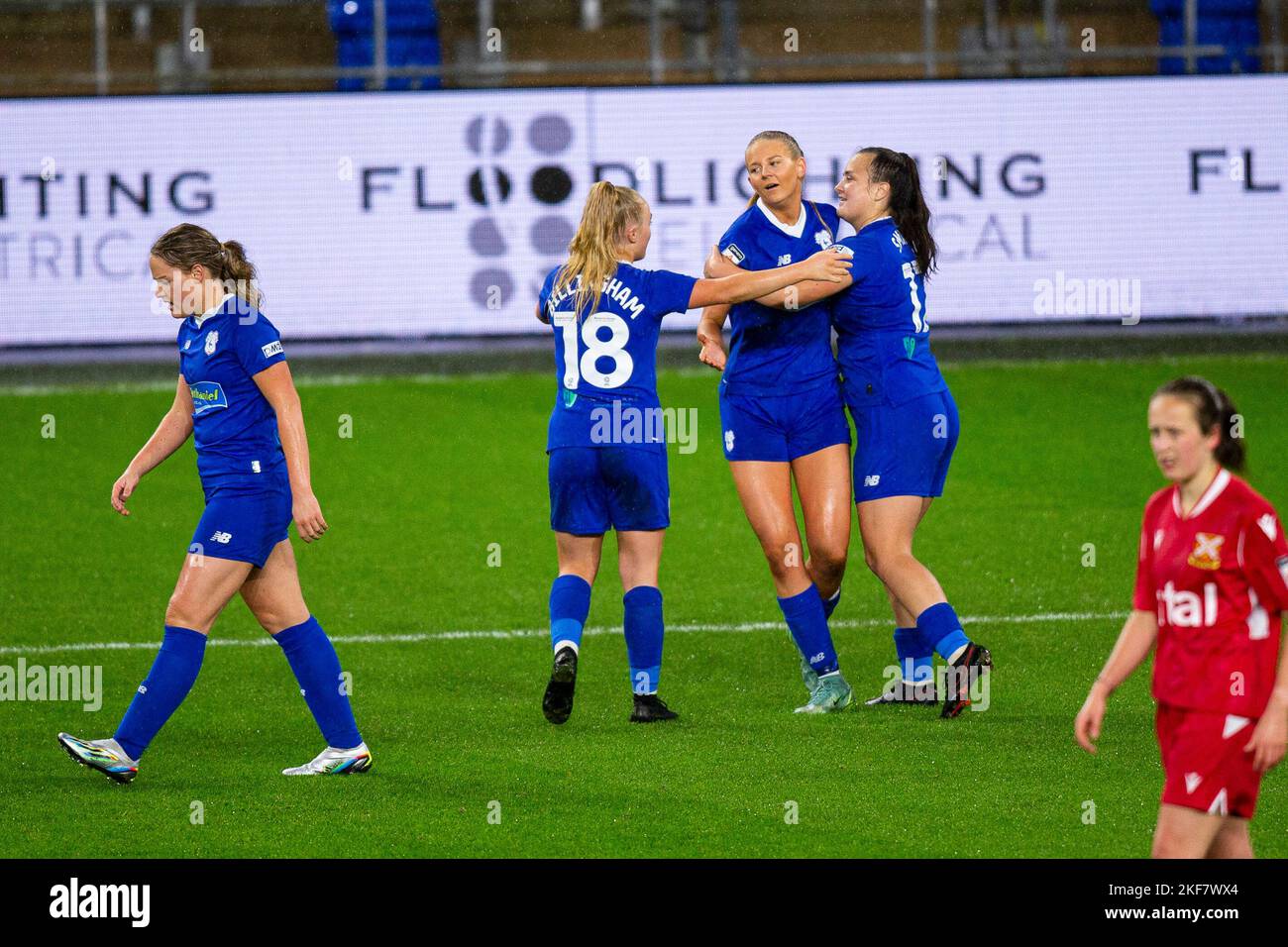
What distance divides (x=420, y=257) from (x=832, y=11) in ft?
22.1

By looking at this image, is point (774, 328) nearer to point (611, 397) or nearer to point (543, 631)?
point (611, 397)

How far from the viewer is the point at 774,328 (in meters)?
6.98

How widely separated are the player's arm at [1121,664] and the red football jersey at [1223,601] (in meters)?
0.06

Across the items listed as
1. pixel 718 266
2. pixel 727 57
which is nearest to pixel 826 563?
pixel 718 266

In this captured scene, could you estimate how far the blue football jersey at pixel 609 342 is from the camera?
21.7ft

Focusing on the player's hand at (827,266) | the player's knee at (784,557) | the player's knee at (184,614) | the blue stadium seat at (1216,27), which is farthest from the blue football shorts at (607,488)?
the blue stadium seat at (1216,27)

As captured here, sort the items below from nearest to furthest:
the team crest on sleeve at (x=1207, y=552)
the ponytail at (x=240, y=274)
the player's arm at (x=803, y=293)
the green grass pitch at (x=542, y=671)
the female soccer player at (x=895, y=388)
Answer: the team crest on sleeve at (x=1207, y=552), the green grass pitch at (x=542, y=671), the ponytail at (x=240, y=274), the player's arm at (x=803, y=293), the female soccer player at (x=895, y=388)

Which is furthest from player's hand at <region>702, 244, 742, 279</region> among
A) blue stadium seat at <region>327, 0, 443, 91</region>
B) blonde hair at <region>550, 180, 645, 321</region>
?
blue stadium seat at <region>327, 0, 443, 91</region>

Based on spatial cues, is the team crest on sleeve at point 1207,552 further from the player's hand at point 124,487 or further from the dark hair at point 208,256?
the player's hand at point 124,487

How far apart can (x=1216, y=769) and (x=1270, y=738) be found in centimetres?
14

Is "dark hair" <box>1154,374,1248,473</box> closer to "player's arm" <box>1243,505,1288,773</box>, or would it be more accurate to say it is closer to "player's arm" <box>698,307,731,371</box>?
"player's arm" <box>1243,505,1288,773</box>

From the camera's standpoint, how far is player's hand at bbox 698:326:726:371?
23.2ft

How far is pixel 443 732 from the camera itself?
6.95 m

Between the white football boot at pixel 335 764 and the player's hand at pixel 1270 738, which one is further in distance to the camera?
the white football boot at pixel 335 764
